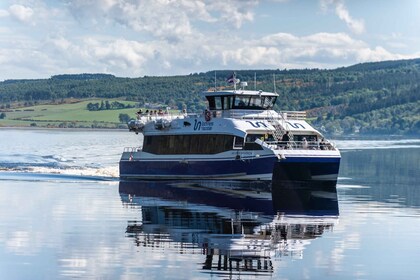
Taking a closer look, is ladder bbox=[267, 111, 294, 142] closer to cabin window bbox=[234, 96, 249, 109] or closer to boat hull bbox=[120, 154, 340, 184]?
cabin window bbox=[234, 96, 249, 109]

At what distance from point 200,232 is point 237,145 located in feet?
72.4

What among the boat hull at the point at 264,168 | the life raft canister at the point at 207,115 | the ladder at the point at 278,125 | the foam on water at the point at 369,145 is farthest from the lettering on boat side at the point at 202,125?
the foam on water at the point at 369,145

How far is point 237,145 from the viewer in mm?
57250

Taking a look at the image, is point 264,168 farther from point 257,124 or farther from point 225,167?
point 257,124

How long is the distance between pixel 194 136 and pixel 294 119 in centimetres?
576

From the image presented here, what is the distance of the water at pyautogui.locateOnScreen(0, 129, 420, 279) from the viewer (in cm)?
2803

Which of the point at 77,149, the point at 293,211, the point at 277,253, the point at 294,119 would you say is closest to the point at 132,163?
the point at 294,119

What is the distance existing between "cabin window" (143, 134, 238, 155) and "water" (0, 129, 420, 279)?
98.0 inches

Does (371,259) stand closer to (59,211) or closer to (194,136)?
(59,211)

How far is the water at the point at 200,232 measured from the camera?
2803cm

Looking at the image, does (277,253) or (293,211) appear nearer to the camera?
(277,253)

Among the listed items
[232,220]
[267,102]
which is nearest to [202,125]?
[267,102]

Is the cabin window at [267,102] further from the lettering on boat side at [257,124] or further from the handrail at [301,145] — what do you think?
the handrail at [301,145]

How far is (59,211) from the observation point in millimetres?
41938
